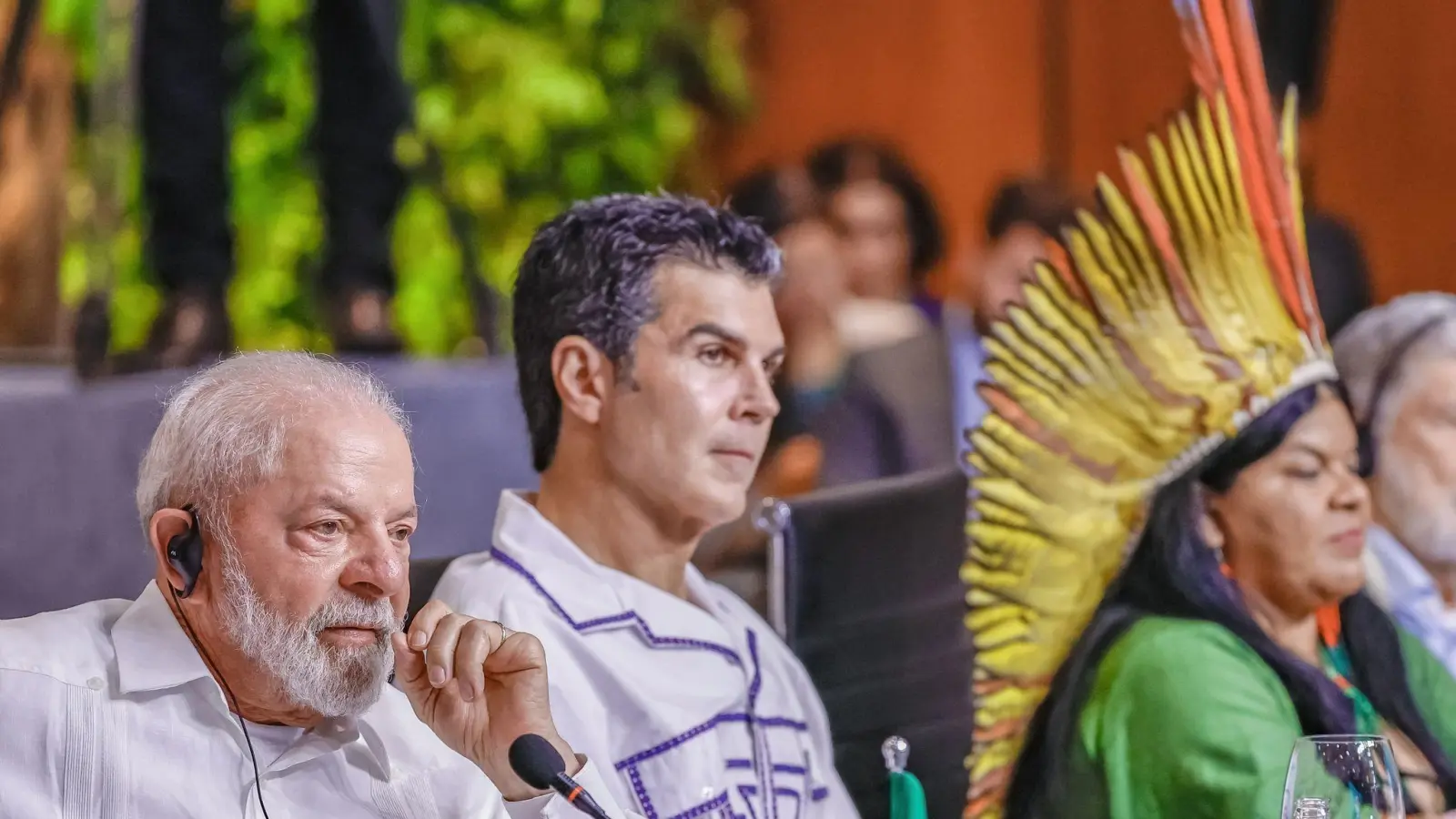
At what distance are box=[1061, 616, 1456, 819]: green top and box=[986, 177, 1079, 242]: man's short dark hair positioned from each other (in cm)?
48

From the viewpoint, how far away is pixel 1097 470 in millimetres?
2070

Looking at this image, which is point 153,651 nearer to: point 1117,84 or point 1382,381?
point 1117,84

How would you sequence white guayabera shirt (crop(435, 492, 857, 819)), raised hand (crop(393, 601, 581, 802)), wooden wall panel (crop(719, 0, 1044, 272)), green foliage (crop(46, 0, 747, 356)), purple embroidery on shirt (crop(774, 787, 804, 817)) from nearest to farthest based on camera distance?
raised hand (crop(393, 601, 581, 802))
white guayabera shirt (crop(435, 492, 857, 819))
purple embroidery on shirt (crop(774, 787, 804, 817))
wooden wall panel (crop(719, 0, 1044, 272))
green foliage (crop(46, 0, 747, 356))

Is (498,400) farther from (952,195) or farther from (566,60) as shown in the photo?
(566,60)

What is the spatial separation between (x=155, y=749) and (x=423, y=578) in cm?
38

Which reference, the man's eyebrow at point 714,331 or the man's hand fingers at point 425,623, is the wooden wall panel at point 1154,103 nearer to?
the man's eyebrow at point 714,331

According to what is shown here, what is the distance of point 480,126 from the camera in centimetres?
369

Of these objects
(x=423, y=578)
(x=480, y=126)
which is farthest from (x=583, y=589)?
(x=480, y=126)

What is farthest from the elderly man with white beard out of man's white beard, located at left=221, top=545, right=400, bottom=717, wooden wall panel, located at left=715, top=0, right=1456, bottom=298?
wooden wall panel, located at left=715, top=0, right=1456, bottom=298

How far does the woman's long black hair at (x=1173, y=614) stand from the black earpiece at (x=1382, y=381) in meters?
0.13

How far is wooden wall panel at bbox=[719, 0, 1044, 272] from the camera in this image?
2.37 meters

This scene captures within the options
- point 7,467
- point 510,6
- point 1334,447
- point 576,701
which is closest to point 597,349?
point 576,701

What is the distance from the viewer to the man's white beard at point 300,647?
1360 millimetres

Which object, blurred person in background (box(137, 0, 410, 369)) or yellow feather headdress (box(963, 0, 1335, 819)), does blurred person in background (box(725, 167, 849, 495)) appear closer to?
yellow feather headdress (box(963, 0, 1335, 819))
